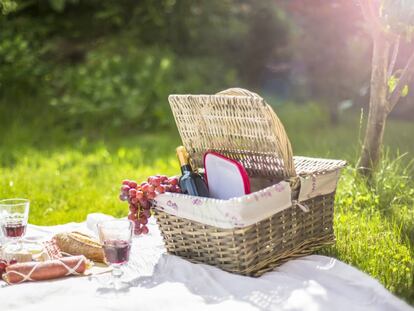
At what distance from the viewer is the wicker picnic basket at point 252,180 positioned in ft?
9.04

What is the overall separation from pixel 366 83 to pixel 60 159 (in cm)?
323

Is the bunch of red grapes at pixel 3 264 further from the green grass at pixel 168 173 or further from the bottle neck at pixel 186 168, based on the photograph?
the green grass at pixel 168 173

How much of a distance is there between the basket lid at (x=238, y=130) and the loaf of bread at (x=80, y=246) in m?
0.64

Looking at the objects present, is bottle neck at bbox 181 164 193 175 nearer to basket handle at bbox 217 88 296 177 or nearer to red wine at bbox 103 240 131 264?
basket handle at bbox 217 88 296 177

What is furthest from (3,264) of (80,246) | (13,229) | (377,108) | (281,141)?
(377,108)

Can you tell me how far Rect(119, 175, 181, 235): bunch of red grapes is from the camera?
2.96m

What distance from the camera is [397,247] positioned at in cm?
312

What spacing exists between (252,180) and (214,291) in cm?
75

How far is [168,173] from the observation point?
4.88m

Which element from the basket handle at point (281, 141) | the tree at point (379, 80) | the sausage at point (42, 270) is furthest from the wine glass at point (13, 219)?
the tree at point (379, 80)

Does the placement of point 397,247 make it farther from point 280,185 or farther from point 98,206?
point 98,206

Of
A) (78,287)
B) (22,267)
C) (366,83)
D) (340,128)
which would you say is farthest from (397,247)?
(366,83)

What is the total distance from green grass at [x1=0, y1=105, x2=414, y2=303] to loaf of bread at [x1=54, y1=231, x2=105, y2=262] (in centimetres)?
96

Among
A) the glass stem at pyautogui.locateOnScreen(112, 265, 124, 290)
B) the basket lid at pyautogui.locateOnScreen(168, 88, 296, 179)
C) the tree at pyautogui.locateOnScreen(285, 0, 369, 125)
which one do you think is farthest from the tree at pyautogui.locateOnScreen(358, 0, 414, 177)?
the tree at pyautogui.locateOnScreen(285, 0, 369, 125)
